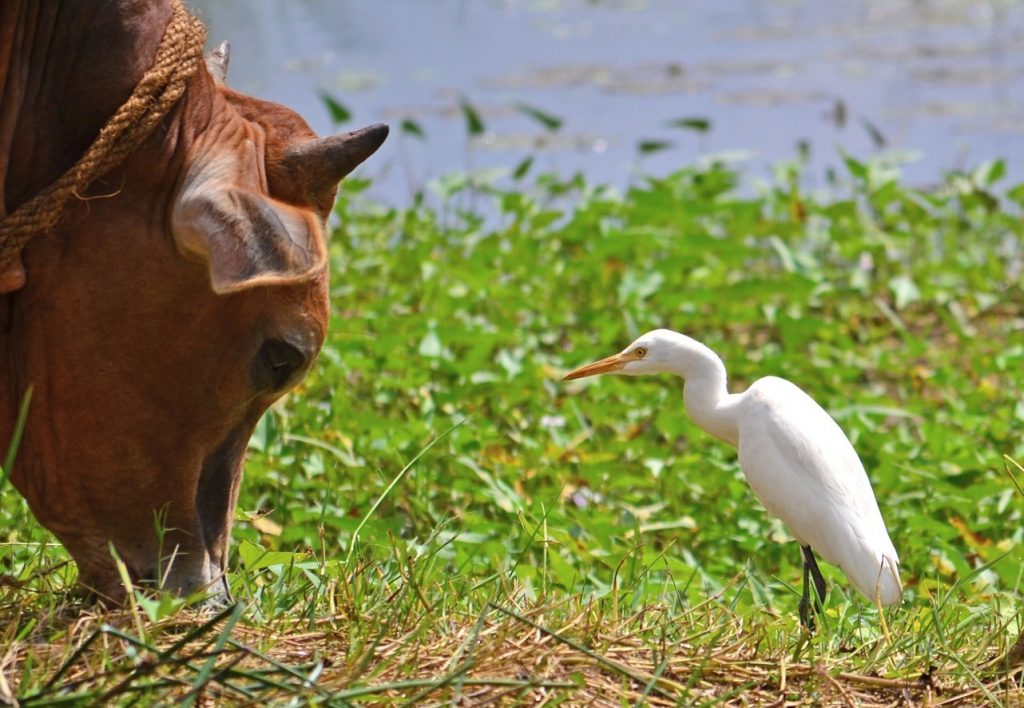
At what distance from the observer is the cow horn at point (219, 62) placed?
11.5 ft

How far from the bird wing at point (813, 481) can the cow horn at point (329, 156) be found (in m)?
1.27

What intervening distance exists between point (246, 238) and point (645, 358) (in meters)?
1.55

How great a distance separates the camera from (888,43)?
12.6m

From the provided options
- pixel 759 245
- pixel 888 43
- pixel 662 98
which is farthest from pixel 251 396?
pixel 888 43

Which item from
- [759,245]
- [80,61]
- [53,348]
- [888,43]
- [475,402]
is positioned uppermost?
[80,61]

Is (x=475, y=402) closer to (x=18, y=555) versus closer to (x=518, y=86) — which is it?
(x=18, y=555)

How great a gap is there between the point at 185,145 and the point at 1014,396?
3.63 metres

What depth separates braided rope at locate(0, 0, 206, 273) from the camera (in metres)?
2.96

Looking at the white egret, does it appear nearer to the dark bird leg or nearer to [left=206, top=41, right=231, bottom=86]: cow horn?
the dark bird leg

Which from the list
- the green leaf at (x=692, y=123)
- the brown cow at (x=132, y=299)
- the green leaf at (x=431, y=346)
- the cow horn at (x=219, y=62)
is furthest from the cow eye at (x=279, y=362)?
the green leaf at (x=692, y=123)

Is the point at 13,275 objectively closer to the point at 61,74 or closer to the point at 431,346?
the point at 61,74

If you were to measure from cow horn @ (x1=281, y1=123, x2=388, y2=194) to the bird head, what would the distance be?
3.84 feet

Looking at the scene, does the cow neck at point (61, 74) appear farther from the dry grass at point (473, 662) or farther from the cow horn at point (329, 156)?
the dry grass at point (473, 662)

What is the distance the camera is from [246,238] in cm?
287
